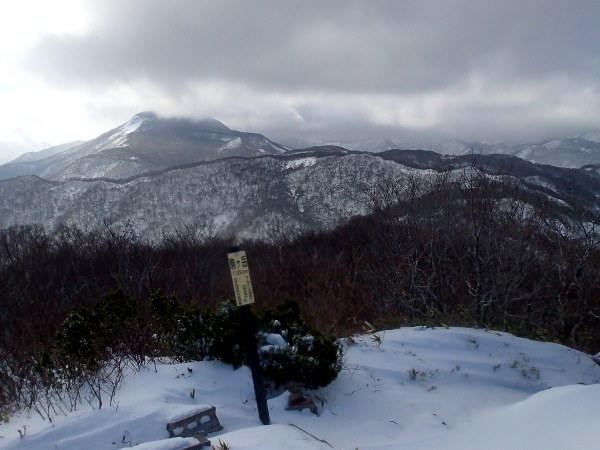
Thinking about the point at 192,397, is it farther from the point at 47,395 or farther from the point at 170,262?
the point at 170,262

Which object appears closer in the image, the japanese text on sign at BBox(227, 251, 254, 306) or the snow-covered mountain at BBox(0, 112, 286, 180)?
the japanese text on sign at BBox(227, 251, 254, 306)

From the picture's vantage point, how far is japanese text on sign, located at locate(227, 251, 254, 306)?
3996 millimetres

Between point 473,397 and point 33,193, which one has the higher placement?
point 33,193

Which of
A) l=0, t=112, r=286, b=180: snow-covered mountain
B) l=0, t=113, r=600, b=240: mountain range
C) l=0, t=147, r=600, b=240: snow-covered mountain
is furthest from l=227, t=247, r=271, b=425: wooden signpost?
l=0, t=112, r=286, b=180: snow-covered mountain

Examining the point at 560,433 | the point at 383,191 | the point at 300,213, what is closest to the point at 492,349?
the point at 560,433

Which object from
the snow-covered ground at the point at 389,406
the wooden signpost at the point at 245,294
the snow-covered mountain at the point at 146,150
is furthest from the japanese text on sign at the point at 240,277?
the snow-covered mountain at the point at 146,150

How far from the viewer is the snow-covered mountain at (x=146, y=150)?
4636 inches

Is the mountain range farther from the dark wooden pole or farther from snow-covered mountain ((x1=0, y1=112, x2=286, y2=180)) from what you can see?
the dark wooden pole

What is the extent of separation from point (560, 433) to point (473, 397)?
5.42 ft

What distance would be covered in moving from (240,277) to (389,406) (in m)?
2.39

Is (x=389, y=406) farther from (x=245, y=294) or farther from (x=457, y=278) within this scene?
(x=457, y=278)

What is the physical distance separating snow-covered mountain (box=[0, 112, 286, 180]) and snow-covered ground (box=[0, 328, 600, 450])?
116076mm

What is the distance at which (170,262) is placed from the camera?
24.7 m

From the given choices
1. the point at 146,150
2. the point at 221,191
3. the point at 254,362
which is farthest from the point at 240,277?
the point at 146,150
